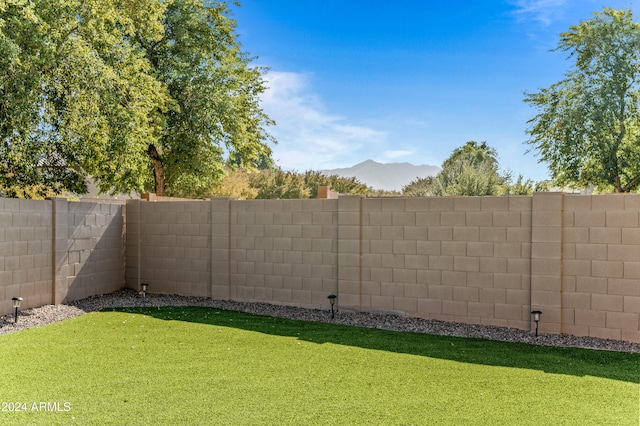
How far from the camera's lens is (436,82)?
20.9 metres

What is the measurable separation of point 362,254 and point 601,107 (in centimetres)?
1449

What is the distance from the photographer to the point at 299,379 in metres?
4.46

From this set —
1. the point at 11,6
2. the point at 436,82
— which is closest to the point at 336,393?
the point at 11,6

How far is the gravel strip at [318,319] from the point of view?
235 inches

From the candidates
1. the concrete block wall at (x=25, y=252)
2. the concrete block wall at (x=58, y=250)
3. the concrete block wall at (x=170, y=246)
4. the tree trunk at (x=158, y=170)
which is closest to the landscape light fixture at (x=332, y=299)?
the concrete block wall at (x=170, y=246)

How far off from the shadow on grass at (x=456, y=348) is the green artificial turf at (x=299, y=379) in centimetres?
2

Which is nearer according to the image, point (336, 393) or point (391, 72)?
point (336, 393)

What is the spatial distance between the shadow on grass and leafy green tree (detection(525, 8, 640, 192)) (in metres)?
14.2

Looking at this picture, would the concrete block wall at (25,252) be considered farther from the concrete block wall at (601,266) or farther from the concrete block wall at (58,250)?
the concrete block wall at (601,266)

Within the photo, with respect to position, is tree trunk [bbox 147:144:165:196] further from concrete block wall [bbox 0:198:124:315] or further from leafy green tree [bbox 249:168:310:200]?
leafy green tree [bbox 249:168:310:200]

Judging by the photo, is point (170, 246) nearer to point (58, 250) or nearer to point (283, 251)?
point (58, 250)

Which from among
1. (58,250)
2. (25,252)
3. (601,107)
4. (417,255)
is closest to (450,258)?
(417,255)

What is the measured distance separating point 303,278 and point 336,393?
396 cm

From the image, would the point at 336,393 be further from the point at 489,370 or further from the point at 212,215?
the point at 212,215
